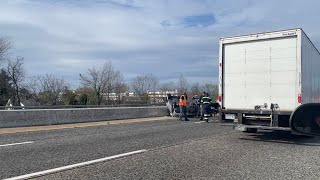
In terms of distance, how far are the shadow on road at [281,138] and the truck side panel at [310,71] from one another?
4.49 feet

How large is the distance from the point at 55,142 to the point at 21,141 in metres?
1.25

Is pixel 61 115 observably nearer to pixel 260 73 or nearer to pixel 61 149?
pixel 61 149

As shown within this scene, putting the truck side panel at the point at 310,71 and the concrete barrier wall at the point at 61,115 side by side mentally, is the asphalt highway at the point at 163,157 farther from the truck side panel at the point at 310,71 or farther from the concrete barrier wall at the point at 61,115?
the concrete barrier wall at the point at 61,115

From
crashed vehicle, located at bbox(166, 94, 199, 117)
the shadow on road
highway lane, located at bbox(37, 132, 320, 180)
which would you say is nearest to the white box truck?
the shadow on road

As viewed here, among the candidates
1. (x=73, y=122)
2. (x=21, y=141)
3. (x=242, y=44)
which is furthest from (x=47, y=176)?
(x=73, y=122)

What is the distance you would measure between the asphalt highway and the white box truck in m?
0.91

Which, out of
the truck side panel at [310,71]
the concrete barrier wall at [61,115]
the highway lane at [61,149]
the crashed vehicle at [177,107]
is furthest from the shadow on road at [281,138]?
the crashed vehicle at [177,107]

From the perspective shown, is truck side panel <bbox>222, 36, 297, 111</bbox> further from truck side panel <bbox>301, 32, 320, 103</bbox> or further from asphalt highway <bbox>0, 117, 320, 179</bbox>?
asphalt highway <bbox>0, 117, 320, 179</bbox>

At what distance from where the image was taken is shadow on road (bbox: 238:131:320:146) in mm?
12566

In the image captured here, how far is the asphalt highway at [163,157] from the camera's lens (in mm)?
7285

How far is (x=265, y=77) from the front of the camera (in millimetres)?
12672

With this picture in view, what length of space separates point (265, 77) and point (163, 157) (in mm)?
5361

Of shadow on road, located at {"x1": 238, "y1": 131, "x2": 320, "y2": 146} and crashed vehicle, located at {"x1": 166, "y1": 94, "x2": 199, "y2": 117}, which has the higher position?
crashed vehicle, located at {"x1": 166, "y1": 94, "x2": 199, "y2": 117}

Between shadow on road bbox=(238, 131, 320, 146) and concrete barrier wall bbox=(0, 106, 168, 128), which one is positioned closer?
shadow on road bbox=(238, 131, 320, 146)
